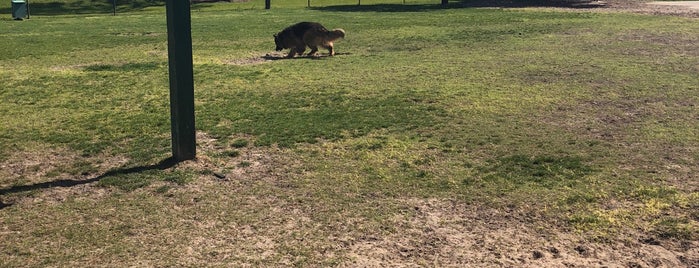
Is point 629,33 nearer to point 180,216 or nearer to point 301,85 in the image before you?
point 301,85

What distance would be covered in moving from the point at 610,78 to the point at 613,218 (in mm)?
6882

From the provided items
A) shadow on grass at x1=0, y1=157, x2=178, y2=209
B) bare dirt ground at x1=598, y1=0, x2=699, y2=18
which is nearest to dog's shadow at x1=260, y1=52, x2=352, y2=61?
shadow on grass at x1=0, y1=157, x2=178, y2=209

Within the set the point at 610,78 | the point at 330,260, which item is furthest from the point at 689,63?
the point at 330,260

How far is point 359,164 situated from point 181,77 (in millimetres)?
1940

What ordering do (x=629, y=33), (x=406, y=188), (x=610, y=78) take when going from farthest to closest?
1. (x=629, y=33)
2. (x=610, y=78)
3. (x=406, y=188)

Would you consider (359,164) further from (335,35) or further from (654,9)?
(654,9)

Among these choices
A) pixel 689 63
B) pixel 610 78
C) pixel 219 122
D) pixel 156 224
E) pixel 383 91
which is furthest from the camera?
pixel 689 63

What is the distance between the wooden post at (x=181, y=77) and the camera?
596cm

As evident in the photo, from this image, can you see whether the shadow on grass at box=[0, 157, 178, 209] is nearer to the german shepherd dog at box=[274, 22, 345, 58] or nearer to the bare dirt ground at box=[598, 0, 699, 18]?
the german shepherd dog at box=[274, 22, 345, 58]

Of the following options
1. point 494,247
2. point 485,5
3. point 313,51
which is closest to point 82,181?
point 494,247

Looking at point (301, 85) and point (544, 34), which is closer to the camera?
point (301, 85)

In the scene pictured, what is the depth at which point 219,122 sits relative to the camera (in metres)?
8.02

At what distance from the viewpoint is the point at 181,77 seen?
612cm

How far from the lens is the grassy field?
4348mm
